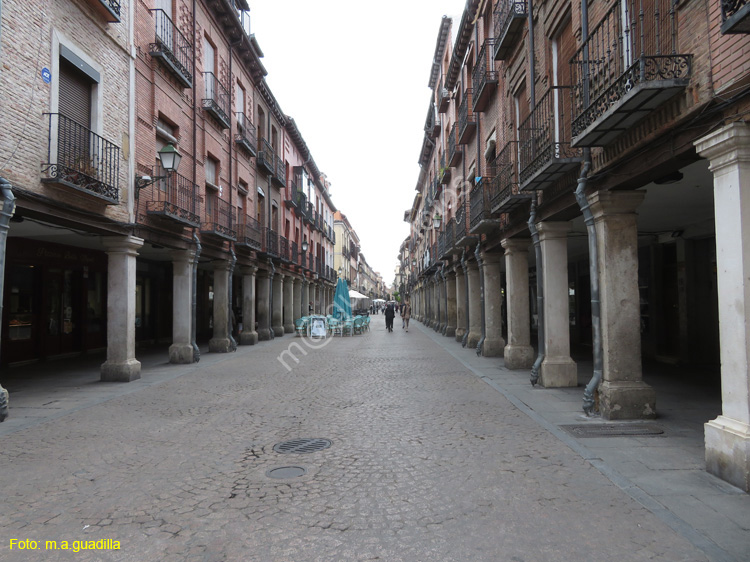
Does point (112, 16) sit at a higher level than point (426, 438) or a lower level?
higher

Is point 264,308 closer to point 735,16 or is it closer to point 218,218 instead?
point 218,218

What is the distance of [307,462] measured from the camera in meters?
4.95

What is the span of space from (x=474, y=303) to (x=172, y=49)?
1172 cm

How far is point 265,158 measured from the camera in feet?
69.6

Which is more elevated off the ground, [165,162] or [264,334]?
[165,162]

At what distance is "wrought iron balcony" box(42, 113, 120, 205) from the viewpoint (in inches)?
311

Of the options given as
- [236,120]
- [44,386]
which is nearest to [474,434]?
[44,386]

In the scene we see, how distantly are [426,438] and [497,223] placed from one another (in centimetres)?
757

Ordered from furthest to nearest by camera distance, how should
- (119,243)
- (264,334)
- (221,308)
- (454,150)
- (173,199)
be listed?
(264,334)
(454,150)
(221,308)
(173,199)
(119,243)

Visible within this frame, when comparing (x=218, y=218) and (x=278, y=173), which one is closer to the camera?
(x=218, y=218)

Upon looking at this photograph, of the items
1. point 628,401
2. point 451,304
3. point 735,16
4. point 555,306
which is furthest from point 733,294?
point 451,304

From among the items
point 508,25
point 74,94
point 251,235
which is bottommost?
point 251,235

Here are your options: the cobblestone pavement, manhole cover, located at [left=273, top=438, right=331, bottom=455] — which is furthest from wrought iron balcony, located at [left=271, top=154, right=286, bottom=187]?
manhole cover, located at [left=273, top=438, right=331, bottom=455]

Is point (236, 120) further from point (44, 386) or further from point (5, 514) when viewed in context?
point (5, 514)
